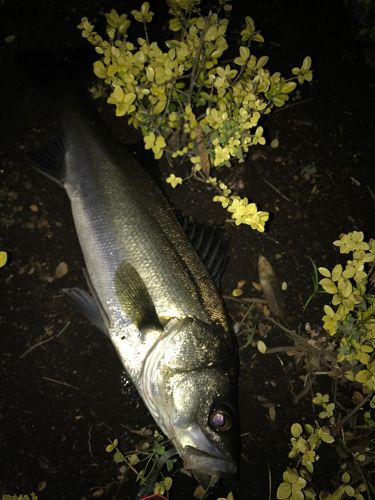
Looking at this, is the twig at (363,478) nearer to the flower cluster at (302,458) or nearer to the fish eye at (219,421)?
the flower cluster at (302,458)

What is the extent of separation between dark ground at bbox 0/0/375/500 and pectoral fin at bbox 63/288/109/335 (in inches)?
14.0

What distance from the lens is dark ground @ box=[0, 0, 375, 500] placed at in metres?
2.87

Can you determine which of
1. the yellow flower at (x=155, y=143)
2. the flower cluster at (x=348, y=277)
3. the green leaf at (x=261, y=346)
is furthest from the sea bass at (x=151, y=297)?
the flower cluster at (x=348, y=277)

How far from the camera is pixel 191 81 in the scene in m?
2.73

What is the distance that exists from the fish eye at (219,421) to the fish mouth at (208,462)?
135 mm

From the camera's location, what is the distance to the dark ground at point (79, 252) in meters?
2.87

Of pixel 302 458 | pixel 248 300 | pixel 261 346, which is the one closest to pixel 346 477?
pixel 302 458

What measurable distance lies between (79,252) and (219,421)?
170cm

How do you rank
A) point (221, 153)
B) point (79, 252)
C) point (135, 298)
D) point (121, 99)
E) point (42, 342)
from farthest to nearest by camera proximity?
point (79, 252) < point (42, 342) < point (221, 153) < point (121, 99) < point (135, 298)

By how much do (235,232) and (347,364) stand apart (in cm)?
143

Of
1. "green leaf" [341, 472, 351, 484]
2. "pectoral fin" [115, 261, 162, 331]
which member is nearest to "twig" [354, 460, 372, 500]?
"green leaf" [341, 472, 351, 484]

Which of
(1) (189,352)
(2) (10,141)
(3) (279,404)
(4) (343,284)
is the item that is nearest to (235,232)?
(4) (343,284)

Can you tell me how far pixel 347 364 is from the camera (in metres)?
3.00

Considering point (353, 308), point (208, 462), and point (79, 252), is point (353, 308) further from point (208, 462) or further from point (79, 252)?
point (79, 252)
